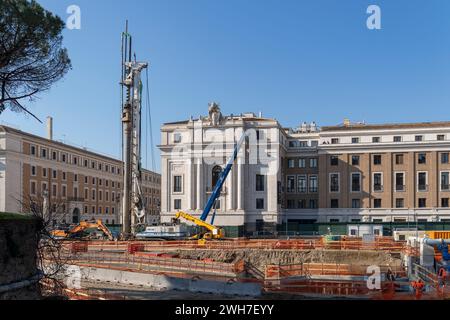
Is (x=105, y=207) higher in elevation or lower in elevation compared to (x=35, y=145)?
lower

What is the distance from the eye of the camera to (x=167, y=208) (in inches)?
2709

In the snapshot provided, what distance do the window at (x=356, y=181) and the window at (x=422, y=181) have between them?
7.58 meters

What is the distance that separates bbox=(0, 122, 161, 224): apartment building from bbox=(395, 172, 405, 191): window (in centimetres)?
3636

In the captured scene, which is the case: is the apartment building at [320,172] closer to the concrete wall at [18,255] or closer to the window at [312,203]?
the window at [312,203]

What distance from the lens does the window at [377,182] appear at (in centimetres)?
6719

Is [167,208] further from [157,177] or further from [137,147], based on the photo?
[157,177]

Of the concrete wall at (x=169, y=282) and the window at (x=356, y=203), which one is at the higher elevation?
the window at (x=356, y=203)

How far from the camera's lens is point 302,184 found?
236ft

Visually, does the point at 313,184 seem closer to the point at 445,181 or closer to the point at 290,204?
the point at 290,204

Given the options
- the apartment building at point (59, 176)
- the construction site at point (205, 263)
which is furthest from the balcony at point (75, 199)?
the construction site at point (205, 263)

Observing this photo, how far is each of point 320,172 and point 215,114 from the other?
55.5 feet

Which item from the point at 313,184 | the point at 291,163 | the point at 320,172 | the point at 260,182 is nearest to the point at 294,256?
the point at 260,182
